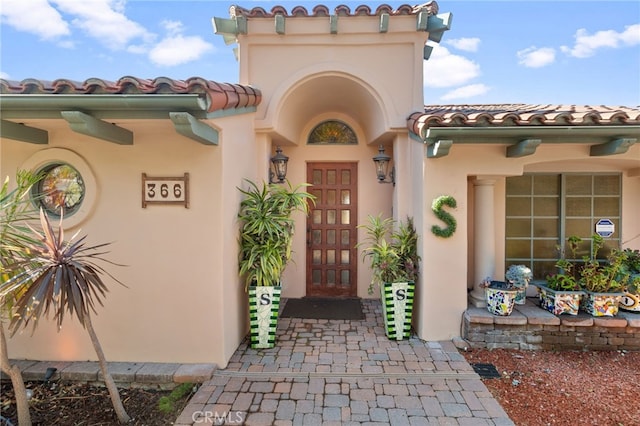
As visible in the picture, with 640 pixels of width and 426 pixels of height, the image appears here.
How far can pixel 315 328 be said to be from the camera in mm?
4957

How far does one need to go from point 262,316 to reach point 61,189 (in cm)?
322

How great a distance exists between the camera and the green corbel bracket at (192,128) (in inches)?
118

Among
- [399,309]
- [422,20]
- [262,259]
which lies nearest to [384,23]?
[422,20]

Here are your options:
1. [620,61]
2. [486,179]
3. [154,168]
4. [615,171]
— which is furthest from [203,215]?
[620,61]

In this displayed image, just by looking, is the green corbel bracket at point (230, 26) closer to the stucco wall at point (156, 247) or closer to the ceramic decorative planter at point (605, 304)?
the stucco wall at point (156, 247)

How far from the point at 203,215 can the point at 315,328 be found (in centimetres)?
263

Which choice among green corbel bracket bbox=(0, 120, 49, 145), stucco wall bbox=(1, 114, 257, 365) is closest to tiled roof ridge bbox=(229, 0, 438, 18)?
stucco wall bbox=(1, 114, 257, 365)

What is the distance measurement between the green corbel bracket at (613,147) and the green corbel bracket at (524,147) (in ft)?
3.57

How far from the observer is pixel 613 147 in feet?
13.3

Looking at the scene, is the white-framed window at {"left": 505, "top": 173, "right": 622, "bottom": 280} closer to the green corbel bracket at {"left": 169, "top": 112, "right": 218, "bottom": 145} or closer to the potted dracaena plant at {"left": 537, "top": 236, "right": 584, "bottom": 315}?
the potted dracaena plant at {"left": 537, "top": 236, "right": 584, "bottom": 315}

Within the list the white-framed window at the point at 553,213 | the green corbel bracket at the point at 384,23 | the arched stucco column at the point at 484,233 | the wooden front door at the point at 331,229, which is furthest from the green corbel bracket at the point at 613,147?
the wooden front door at the point at 331,229

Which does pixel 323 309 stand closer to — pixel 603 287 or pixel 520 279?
pixel 520 279

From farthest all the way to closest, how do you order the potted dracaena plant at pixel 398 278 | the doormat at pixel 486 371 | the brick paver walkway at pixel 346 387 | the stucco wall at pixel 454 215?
1. the potted dracaena plant at pixel 398 278
2. the stucco wall at pixel 454 215
3. the doormat at pixel 486 371
4. the brick paver walkway at pixel 346 387

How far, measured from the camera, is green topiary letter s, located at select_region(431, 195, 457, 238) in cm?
439
